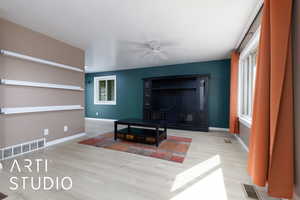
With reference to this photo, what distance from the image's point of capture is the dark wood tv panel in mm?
4359

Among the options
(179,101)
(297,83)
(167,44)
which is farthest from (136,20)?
(179,101)

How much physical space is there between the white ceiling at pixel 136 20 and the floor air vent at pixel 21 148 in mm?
2208

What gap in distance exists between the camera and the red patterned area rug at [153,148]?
2.37m

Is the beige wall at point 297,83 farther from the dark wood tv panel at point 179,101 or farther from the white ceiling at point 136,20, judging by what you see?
the dark wood tv panel at point 179,101

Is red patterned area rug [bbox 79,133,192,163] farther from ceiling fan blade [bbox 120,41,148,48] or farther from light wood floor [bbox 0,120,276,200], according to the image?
ceiling fan blade [bbox 120,41,148,48]

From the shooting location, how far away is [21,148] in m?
2.37

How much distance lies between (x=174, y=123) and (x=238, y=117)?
1.97 meters

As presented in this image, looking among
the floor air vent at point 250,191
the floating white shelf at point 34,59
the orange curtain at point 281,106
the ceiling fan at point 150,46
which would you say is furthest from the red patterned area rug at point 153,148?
the ceiling fan at point 150,46

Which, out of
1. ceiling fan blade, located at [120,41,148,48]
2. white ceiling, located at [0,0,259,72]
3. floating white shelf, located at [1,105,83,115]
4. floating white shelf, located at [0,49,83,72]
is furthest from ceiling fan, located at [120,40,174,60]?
floating white shelf, located at [1,105,83,115]

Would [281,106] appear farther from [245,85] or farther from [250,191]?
[245,85]

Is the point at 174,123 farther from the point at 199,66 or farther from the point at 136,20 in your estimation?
the point at 136,20

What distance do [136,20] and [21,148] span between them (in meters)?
3.09

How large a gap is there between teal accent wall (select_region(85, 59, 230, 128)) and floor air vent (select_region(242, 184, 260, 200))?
327 centimetres

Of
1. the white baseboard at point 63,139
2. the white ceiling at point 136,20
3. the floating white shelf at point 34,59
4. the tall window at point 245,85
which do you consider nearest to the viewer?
the white ceiling at point 136,20
